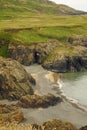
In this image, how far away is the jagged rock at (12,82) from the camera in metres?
74.3

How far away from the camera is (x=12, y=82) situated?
76.5m

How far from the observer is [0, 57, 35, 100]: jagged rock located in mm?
74312

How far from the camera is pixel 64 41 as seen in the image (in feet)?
484

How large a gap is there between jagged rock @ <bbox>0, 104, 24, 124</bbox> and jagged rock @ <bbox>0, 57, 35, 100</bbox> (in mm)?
8951

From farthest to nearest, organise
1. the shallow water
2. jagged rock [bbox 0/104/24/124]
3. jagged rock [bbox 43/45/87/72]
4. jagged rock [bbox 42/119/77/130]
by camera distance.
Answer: jagged rock [bbox 43/45/87/72] < the shallow water < jagged rock [bbox 0/104/24/124] < jagged rock [bbox 42/119/77/130]

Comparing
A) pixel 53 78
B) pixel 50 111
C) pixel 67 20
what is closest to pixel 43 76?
pixel 53 78

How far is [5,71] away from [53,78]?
28.6m

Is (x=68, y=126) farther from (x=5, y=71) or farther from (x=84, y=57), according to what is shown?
(x=84, y=57)

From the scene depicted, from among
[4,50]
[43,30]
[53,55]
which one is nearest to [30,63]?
[53,55]

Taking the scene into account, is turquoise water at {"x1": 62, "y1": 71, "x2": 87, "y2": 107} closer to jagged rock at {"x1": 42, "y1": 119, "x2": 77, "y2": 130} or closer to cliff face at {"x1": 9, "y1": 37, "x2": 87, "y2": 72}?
cliff face at {"x1": 9, "y1": 37, "x2": 87, "y2": 72}

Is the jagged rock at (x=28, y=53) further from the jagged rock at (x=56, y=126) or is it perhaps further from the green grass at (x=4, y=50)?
the jagged rock at (x=56, y=126)

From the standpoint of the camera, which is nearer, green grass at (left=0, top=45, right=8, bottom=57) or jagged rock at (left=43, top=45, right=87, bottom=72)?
jagged rock at (left=43, top=45, right=87, bottom=72)

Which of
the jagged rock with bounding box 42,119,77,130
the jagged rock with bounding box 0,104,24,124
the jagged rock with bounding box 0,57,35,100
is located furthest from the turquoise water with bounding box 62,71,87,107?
the jagged rock with bounding box 42,119,77,130

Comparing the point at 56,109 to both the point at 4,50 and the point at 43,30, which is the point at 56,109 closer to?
the point at 4,50
